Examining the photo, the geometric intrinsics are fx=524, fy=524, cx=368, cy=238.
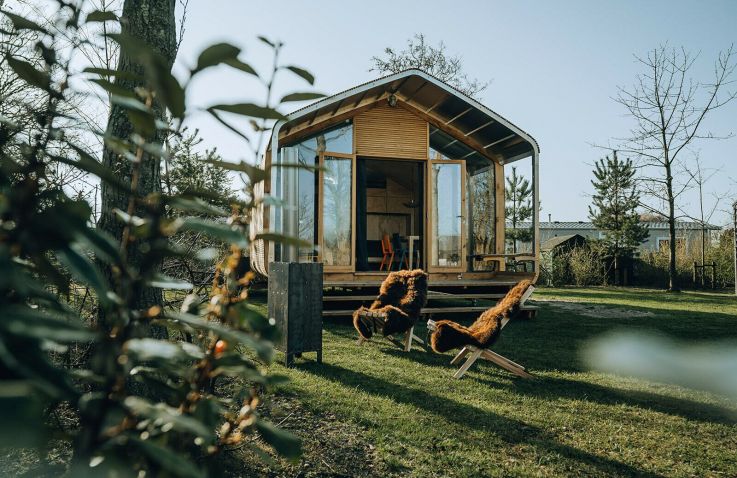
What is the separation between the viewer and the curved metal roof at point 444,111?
899 centimetres

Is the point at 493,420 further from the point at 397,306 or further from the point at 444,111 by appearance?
the point at 444,111

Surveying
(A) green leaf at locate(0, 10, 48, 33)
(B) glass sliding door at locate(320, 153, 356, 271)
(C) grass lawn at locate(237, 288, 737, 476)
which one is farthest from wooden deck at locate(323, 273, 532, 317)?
(A) green leaf at locate(0, 10, 48, 33)

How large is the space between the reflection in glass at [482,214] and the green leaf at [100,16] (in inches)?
390

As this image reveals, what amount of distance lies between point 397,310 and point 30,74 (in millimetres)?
5339

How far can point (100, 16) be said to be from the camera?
838mm

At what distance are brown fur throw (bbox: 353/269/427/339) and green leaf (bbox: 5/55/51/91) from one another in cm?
523

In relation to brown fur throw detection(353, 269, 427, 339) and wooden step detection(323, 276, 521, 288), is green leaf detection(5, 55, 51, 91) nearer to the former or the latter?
brown fur throw detection(353, 269, 427, 339)

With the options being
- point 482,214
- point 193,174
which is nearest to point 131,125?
point 193,174

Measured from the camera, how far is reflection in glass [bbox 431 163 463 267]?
9906 mm

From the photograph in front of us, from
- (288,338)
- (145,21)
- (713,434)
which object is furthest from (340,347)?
(145,21)

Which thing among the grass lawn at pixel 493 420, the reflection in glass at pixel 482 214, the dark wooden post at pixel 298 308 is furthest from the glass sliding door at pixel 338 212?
the dark wooden post at pixel 298 308

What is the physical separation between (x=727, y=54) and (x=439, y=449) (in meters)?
19.2

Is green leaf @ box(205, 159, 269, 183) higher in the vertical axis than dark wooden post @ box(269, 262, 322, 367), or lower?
higher

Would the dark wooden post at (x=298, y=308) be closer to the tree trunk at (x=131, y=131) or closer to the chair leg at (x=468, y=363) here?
the chair leg at (x=468, y=363)
